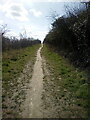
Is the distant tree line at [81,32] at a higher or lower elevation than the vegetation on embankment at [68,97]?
higher

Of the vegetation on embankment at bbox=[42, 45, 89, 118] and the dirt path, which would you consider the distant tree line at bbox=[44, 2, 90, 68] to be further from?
the dirt path

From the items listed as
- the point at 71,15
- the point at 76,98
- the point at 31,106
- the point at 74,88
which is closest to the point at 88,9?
the point at 71,15

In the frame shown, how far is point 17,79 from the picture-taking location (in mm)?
12500

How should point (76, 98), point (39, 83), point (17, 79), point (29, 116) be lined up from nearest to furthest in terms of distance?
point (29, 116) < point (76, 98) < point (39, 83) < point (17, 79)

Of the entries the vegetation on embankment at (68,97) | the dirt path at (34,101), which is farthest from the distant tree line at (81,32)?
the dirt path at (34,101)

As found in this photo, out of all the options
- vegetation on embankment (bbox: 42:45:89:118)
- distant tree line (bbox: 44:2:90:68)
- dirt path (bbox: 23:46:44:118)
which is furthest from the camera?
distant tree line (bbox: 44:2:90:68)

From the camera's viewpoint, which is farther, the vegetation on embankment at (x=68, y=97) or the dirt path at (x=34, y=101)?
the vegetation on embankment at (x=68, y=97)

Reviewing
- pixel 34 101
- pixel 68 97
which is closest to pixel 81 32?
pixel 68 97

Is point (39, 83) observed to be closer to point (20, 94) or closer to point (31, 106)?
point (20, 94)

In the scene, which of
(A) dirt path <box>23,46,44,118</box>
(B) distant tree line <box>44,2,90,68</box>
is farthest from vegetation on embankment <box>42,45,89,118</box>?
(B) distant tree line <box>44,2,90,68</box>

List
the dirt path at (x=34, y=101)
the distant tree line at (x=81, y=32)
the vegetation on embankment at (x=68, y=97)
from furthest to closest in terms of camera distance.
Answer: the distant tree line at (x=81, y=32), the vegetation on embankment at (x=68, y=97), the dirt path at (x=34, y=101)

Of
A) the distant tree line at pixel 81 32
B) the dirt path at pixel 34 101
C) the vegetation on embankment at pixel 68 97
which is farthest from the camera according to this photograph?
the distant tree line at pixel 81 32

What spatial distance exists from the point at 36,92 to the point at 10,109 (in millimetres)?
2229

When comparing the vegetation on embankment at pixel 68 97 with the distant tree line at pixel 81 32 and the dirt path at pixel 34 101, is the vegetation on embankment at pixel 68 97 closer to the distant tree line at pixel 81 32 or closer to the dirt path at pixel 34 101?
the dirt path at pixel 34 101
